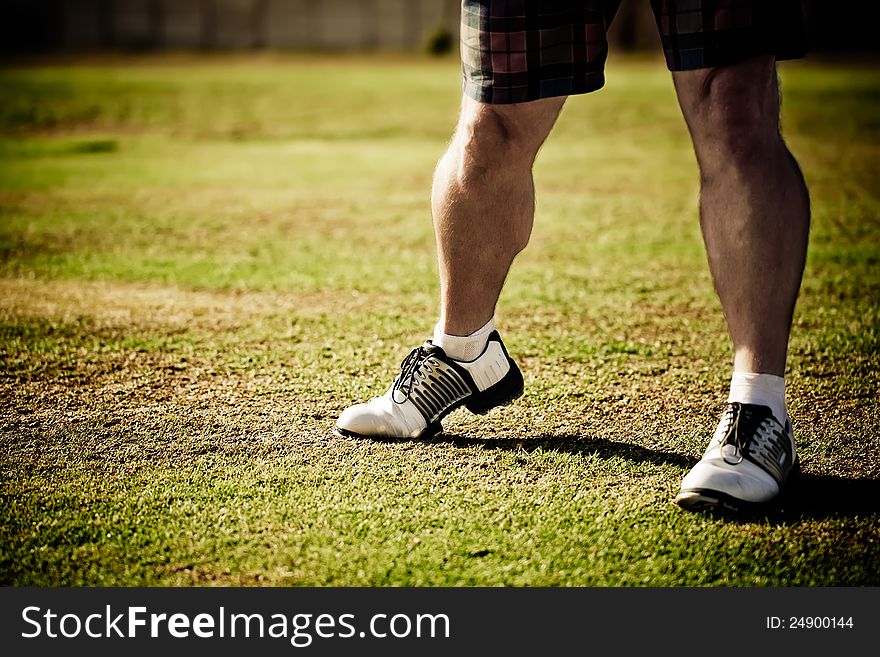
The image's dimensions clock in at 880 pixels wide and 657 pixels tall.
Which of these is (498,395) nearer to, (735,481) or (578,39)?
(735,481)

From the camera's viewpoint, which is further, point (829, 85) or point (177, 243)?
point (829, 85)

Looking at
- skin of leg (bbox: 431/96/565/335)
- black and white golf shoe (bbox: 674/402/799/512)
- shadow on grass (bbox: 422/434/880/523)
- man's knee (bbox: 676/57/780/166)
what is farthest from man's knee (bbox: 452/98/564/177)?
black and white golf shoe (bbox: 674/402/799/512)

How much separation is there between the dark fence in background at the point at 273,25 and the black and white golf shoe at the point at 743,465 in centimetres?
2996

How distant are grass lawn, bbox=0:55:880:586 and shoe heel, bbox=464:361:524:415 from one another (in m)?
0.05

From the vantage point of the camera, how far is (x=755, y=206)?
1816 millimetres

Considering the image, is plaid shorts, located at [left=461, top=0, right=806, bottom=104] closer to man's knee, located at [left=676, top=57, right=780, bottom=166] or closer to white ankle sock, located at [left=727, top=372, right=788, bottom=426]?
man's knee, located at [left=676, top=57, right=780, bottom=166]

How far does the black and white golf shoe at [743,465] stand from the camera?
1.71 m

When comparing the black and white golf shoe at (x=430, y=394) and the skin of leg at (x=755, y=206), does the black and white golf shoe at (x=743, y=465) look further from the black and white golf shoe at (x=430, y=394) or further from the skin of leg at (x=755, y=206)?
the black and white golf shoe at (x=430, y=394)

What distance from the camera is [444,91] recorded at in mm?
15000

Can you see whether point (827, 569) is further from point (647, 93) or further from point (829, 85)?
point (829, 85)

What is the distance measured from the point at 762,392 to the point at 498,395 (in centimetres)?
58
